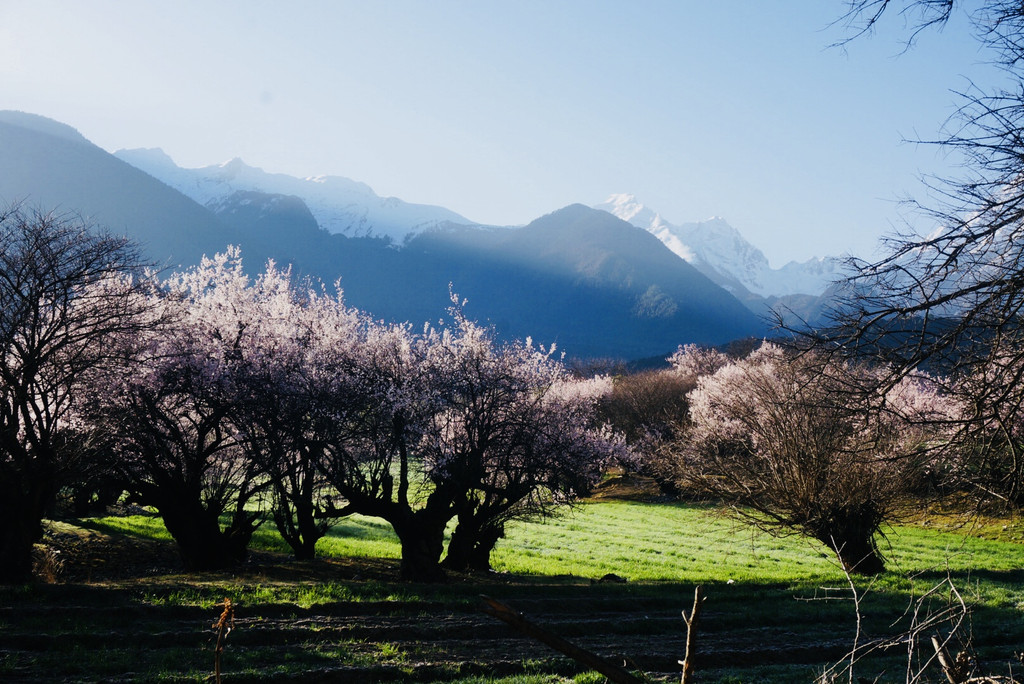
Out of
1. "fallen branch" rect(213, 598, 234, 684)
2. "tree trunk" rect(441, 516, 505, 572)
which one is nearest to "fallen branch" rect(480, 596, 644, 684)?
"fallen branch" rect(213, 598, 234, 684)

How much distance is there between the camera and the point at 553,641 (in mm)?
1956

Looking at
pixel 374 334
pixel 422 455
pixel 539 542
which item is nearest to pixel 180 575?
pixel 422 455

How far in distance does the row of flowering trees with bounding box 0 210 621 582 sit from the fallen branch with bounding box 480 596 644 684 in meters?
13.4

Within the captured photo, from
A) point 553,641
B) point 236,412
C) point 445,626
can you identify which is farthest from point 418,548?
point 553,641

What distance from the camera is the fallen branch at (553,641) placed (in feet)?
6.05

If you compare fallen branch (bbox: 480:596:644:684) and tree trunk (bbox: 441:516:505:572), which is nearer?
fallen branch (bbox: 480:596:644:684)

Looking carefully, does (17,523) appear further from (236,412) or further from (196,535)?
(236,412)

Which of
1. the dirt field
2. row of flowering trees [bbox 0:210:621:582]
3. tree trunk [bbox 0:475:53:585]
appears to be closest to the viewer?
the dirt field

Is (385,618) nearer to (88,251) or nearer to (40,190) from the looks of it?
(88,251)

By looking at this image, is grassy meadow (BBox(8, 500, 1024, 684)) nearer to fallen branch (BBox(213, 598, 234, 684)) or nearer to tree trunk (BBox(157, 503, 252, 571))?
tree trunk (BBox(157, 503, 252, 571))

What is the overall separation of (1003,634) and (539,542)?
2060 centimetres

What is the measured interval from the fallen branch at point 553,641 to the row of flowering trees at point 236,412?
43.9 ft

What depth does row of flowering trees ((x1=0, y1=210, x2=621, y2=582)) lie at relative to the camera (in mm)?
12977

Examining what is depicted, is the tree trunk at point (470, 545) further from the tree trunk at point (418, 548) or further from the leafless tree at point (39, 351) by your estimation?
the leafless tree at point (39, 351)
